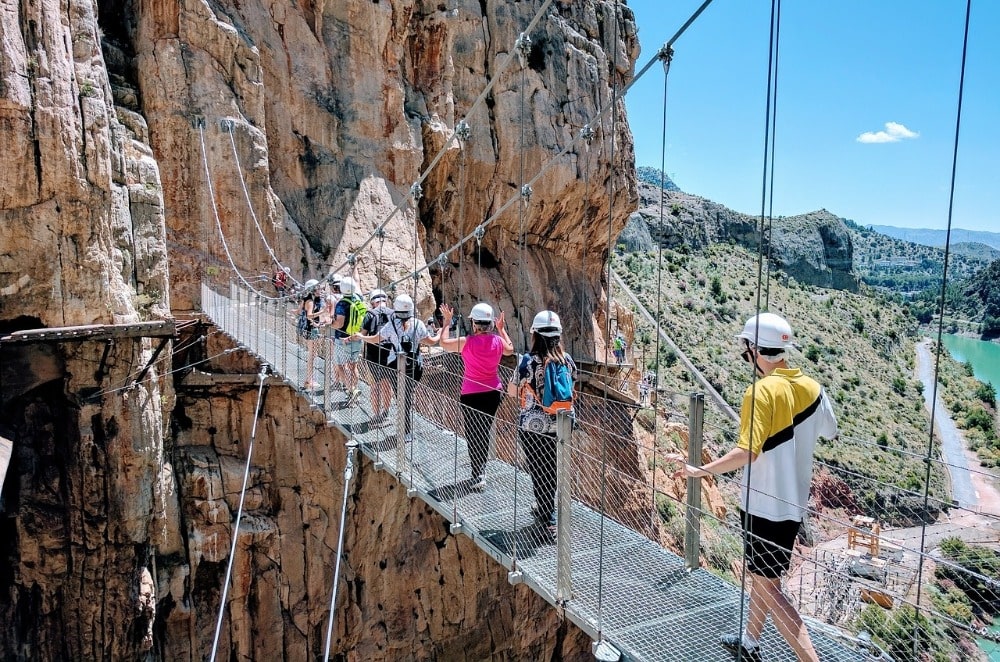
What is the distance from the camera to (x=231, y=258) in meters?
7.15

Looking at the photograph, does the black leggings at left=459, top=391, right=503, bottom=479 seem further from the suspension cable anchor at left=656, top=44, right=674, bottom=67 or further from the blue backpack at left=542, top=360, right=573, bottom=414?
the suspension cable anchor at left=656, top=44, right=674, bottom=67

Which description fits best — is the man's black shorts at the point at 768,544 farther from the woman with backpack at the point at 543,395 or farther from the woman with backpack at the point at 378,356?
the woman with backpack at the point at 378,356

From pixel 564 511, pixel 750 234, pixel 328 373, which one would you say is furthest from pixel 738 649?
pixel 750 234

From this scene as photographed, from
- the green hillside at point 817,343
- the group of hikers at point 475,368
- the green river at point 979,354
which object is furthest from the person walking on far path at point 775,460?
the green river at point 979,354

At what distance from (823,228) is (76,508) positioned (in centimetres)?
5494

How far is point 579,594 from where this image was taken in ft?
8.04

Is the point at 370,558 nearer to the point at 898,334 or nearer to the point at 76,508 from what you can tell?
the point at 76,508

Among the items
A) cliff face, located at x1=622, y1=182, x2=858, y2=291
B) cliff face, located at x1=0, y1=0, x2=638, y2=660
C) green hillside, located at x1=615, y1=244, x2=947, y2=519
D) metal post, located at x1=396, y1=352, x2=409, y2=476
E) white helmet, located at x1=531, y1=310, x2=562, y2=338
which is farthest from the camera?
cliff face, located at x1=622, y1=182, x2=858, y2=291

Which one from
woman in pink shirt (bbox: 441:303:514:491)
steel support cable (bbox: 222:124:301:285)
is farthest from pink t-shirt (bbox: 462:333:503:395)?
steel support cable (bbox: 222:124:301:285)

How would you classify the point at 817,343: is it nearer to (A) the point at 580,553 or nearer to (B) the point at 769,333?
(A) the point at 580,553

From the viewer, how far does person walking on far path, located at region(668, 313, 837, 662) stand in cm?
181

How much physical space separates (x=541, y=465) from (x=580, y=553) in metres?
0.39

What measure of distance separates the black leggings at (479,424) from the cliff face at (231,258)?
3826 mm

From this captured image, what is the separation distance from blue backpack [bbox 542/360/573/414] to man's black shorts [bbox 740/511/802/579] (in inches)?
35.5
